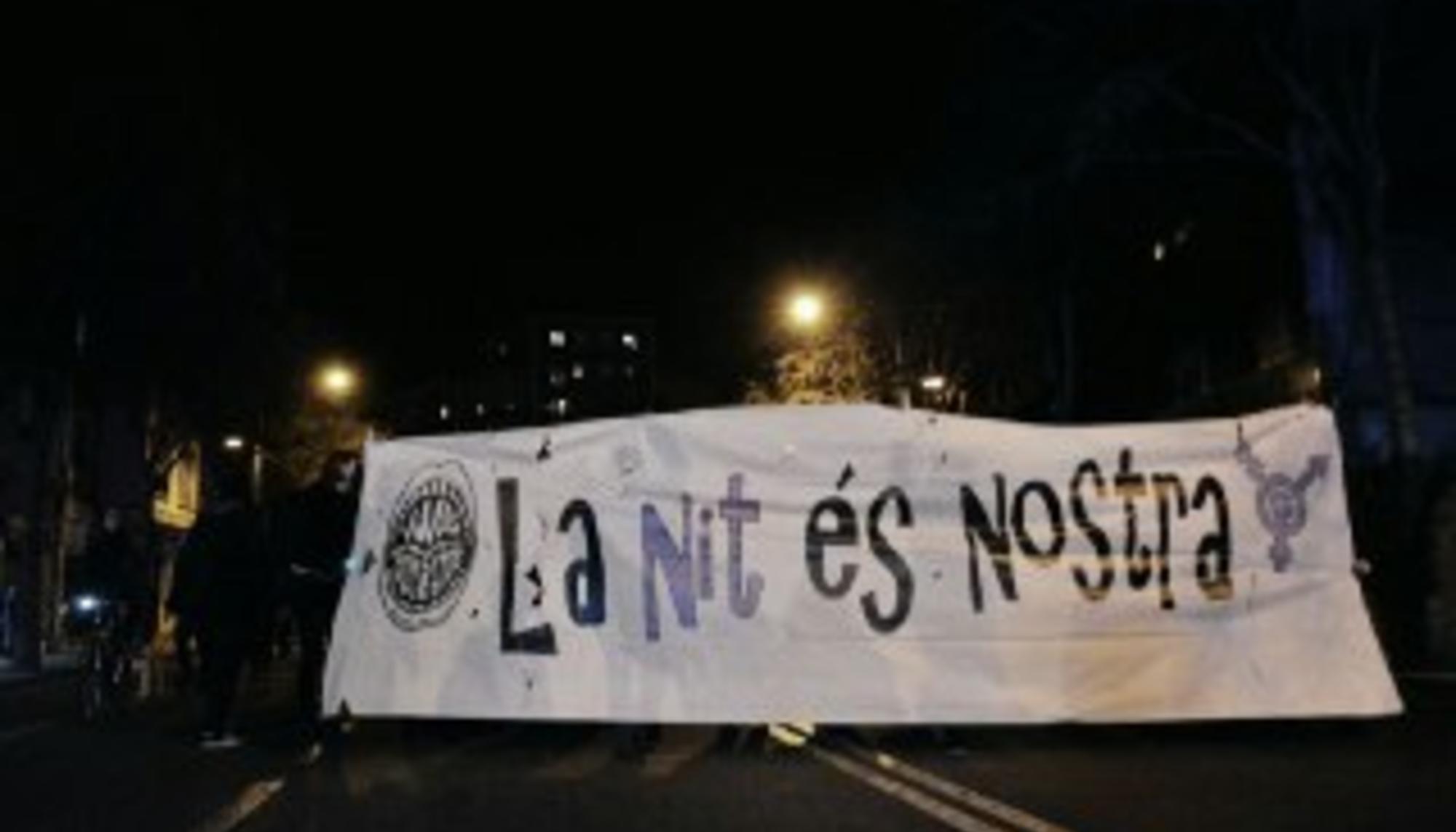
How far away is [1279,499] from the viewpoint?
11.3 meters

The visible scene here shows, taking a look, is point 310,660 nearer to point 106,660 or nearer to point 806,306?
point 106,660

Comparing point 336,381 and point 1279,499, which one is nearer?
point 1279,499

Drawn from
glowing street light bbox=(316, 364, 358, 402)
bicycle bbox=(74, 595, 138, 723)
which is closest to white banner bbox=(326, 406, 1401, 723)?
bicycle bbox=(74, 595, 138, 723)

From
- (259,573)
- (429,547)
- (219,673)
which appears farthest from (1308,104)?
(219,673)

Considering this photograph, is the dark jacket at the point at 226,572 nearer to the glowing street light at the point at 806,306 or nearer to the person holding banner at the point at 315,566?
the person holding banner at the point at 315,566

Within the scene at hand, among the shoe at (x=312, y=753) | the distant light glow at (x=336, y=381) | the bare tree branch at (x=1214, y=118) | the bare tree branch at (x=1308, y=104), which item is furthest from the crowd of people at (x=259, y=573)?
the distant light glow at (x=336, y=381)

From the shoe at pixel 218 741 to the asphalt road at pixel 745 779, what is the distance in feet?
0.56

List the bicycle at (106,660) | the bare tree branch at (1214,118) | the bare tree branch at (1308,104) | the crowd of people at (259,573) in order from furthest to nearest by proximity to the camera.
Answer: the bare tree branch at (1214,118) < the bare tree branch at (1308,104) < the bicycle at (106,660) < the crowd of people at (259,573)

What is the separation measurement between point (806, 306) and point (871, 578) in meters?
25.3

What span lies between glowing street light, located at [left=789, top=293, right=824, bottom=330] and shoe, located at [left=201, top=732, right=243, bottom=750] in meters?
25.0

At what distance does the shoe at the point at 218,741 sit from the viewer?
11273mm

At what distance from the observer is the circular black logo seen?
11.3m

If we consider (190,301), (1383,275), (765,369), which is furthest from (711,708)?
(765,369)

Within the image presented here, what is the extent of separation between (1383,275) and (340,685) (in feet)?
46.3
